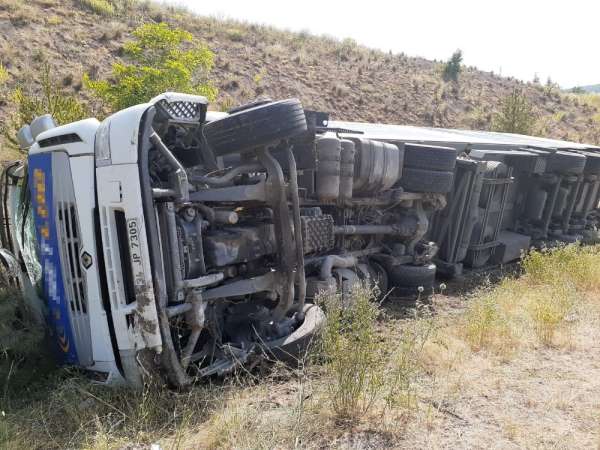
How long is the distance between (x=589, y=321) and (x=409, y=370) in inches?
102

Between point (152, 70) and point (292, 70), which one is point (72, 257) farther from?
point (292, 70)

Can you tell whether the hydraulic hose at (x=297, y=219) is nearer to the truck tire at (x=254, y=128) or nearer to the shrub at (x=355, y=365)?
the truck tire at (x=254, y=128)

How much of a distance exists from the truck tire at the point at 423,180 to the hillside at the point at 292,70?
9593 mm

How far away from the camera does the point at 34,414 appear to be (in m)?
2.96

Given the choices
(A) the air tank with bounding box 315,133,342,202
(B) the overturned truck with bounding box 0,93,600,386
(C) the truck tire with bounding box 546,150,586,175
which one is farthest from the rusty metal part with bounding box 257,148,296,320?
(C) the truck tire with bounding box 546,150,586,175

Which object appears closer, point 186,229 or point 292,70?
point 186,229

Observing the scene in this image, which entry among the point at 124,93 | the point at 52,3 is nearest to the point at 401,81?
the point at 52,3

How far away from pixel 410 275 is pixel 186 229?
112 inches

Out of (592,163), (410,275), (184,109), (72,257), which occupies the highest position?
(184,109)

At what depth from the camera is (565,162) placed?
24.7ft

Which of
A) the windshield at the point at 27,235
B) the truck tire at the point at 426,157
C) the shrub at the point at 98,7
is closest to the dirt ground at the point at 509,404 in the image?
the truck tire at the point at 426,157

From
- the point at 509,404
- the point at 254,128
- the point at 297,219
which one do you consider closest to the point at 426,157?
the point at 297,219

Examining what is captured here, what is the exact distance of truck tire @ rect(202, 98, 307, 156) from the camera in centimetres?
339

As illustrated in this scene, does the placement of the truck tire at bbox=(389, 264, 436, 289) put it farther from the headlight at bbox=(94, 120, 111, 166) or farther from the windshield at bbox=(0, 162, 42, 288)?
the windshield at bbox=(0, 162, 42, 288)
